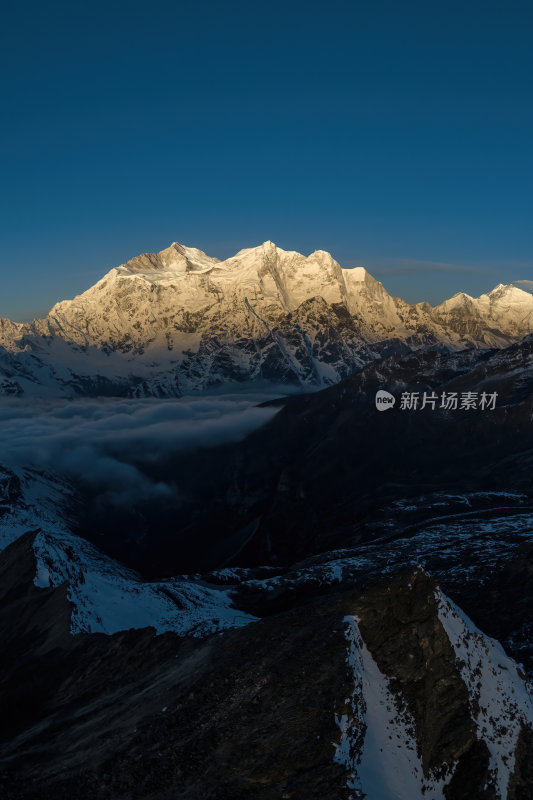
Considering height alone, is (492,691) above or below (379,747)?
above

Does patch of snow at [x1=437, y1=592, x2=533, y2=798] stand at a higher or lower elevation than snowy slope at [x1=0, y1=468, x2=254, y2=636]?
higher

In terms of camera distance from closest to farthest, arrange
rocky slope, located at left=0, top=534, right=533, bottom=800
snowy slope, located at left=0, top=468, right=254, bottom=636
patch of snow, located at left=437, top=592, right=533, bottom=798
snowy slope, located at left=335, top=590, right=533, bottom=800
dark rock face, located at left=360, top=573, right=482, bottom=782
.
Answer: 1. snowy slope, located at left=335, top=590, right=533, bottom=800
2. rocky slope, located at left=0, top=534, right=533, bottom=800
3. dark rock face, located at left=360, top=573, right=482, bottom=782
4. patch of snow, located at left=437, top=592, right=533, bottom=798
5. snowy slope, located at left=0, top=468, right=254, bottom=636

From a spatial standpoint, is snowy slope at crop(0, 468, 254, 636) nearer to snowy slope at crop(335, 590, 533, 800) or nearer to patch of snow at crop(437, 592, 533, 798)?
snowy slope at crop(335, 590, 533, 800)

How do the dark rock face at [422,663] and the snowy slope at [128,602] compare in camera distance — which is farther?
the snowy slope at [128,602]

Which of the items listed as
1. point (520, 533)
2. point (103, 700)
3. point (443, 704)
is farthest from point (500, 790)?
point (520, 533)

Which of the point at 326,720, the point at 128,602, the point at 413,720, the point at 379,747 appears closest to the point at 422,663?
the point at 413,720

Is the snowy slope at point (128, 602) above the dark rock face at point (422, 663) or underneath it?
underneath

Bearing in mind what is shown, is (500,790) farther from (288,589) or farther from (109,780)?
(288,589)

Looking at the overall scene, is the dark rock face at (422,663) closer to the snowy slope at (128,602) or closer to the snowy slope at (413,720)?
the snowy slope at (413,720)

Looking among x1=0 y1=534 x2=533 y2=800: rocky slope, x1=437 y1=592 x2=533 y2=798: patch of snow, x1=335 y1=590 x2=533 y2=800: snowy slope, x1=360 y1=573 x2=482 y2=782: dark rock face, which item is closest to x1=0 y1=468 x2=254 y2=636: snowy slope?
x1=0 y1=534 x2=533 y2=800: rocky slope

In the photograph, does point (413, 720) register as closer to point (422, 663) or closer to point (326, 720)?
point (422, 663)

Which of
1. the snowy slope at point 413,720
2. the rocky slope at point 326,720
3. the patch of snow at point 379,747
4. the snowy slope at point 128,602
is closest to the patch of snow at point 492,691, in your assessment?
the snowy slope at point 413,720
